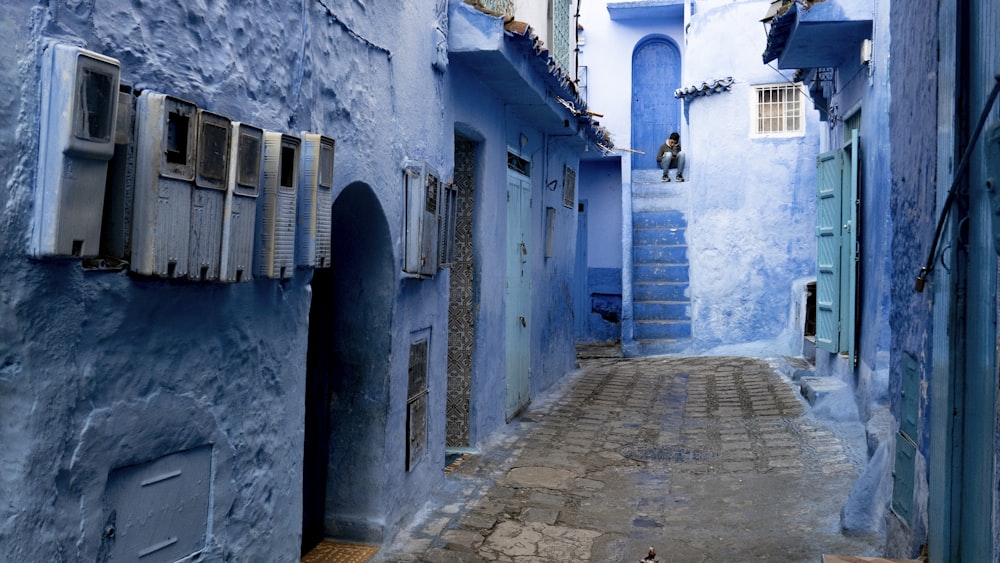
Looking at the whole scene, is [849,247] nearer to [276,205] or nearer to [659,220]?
[276,205]

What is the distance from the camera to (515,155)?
31.6ft

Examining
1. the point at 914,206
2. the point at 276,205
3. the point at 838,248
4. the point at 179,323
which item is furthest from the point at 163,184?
the point at 838,248

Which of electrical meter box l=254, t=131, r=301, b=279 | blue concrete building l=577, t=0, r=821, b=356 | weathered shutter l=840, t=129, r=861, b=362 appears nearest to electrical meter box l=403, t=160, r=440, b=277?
electrical meter box l=254, t=131, r=301, b=279

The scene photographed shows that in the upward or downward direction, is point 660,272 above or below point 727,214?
below

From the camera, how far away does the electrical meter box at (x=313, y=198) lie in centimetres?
400

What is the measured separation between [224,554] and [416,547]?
2167 mm

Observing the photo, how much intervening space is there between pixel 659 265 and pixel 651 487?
1094 cm

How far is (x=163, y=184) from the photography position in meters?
2.89

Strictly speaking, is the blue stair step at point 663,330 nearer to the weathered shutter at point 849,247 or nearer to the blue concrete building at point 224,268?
the weathered shutter at point 849,247

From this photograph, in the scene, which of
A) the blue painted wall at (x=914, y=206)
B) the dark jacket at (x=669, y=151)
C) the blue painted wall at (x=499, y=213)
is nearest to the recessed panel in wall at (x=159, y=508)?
the blue painted wall at (x=914, y=206)

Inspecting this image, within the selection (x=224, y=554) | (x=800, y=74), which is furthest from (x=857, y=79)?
(x=224, y=554)

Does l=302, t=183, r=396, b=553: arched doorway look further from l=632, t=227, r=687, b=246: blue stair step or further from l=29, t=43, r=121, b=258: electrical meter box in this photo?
l=632, t=227, r=687, b=246: blue stair step

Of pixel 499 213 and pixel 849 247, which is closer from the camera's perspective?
pixel 499 213

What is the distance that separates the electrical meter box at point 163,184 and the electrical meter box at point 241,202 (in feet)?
0.75
